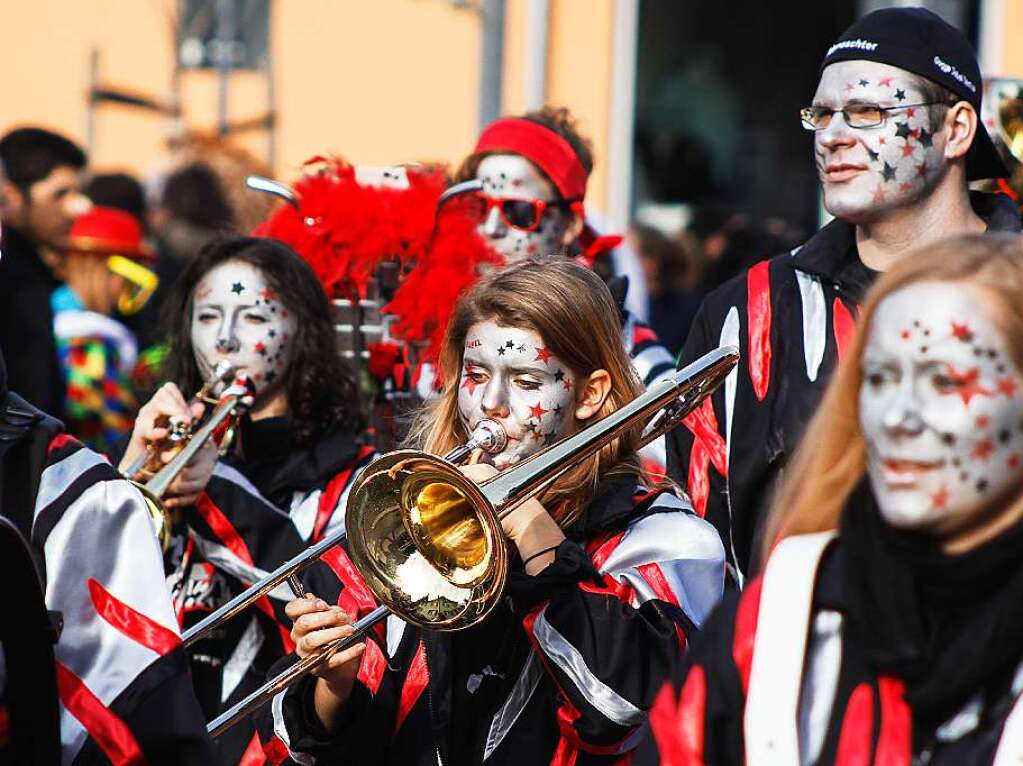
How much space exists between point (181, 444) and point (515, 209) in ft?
4.50

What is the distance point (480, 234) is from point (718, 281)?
3.06 metres

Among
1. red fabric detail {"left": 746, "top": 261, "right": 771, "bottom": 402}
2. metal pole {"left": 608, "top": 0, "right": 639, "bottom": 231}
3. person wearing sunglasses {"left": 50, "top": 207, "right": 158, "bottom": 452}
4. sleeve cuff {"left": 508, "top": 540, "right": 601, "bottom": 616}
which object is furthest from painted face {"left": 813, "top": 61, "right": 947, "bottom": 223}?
metal pole {"left": 608, "top": 0, "right": 639, "bottom": 231}

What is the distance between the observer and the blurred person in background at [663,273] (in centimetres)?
841

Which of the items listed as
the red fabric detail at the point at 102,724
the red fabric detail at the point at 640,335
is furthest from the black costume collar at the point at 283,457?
the red fabric detail at the point at 102,724

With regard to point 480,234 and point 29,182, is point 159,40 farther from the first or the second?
point 480,234

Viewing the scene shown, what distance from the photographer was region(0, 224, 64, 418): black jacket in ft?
19.7

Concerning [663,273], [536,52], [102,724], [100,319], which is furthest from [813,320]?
[536,52]

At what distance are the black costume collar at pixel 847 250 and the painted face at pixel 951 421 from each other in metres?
1.82

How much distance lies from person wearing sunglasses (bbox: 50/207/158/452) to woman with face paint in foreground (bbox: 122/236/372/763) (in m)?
1.60

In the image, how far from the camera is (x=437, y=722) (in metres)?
3.25

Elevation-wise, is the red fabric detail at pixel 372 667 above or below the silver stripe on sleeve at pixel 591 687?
below

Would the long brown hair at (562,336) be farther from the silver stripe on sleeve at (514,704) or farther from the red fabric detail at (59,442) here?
the red fabric detail at (59,442)

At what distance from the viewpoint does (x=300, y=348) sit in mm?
4695

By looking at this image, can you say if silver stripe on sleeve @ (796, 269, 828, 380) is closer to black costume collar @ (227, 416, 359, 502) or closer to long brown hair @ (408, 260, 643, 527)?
long brown hair @ (408, 260, 643, 527)
